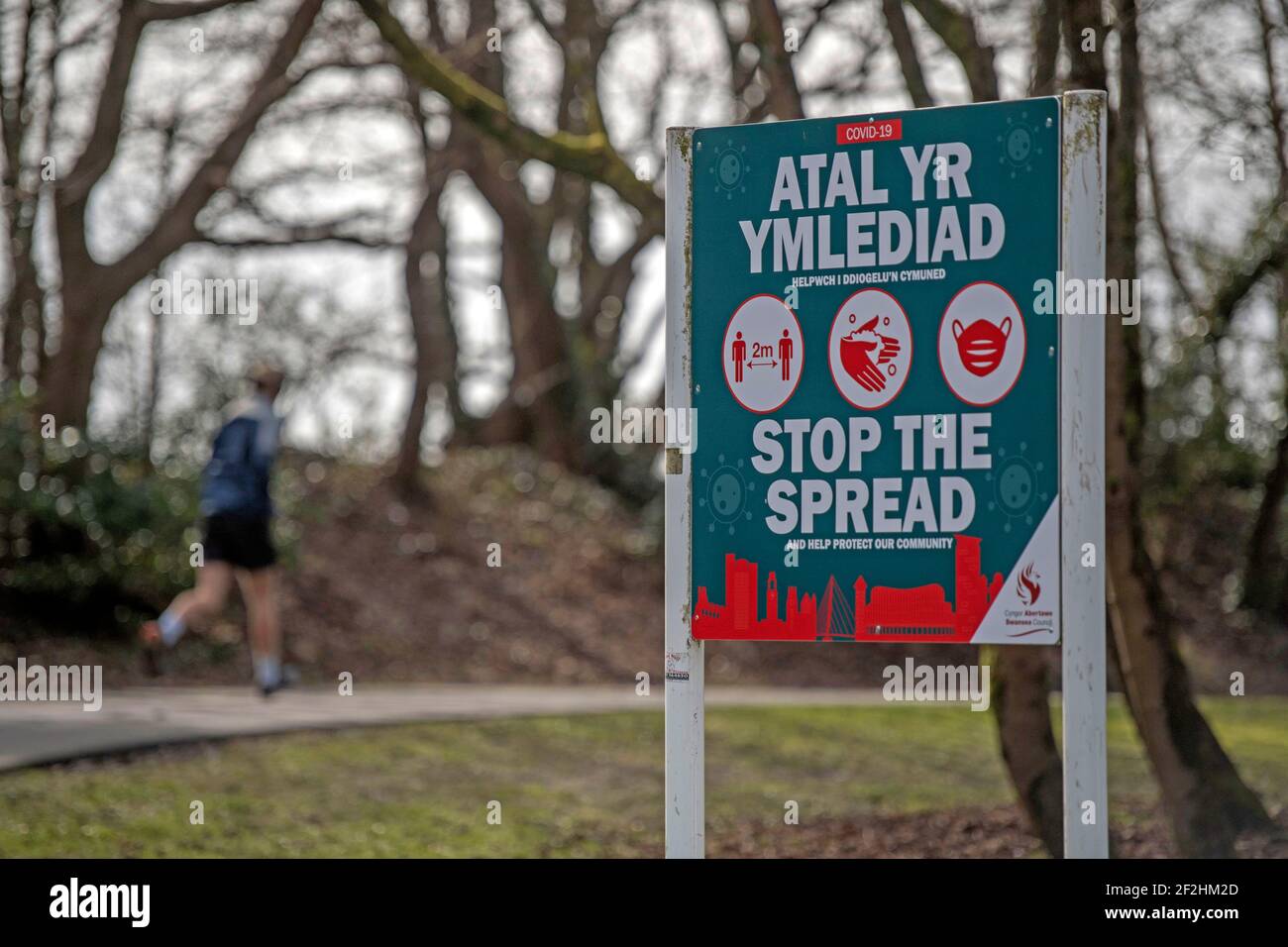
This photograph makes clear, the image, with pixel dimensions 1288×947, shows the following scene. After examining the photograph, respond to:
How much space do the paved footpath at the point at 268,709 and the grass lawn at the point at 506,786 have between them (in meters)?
0.28

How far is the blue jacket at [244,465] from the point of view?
992 centimetres

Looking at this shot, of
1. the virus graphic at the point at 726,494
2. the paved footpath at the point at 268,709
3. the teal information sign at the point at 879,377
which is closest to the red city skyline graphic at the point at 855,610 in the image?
the teal information sign at the point at 879,377

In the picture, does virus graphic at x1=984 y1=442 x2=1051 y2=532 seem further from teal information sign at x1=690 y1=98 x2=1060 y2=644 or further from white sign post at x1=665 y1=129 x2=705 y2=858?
white sign post at x1=665 y1=129 x2=705 y2=858

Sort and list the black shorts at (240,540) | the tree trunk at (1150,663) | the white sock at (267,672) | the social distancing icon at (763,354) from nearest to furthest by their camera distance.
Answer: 1. the social distancing icon at (763,354)
2. the tree trunk at (1150,663)
3. the black shorts at (240,540)
4. the white sock at (267,672)

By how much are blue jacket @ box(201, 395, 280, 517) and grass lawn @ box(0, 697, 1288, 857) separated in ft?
4.84

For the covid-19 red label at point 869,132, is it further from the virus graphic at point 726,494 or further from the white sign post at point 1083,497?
the virus graphic at point 726,494

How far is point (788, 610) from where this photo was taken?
15.5 feet

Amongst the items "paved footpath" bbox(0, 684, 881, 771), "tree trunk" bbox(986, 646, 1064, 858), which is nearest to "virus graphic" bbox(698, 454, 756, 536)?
"tree trunk" bbox(986, 646, 1064, 858)

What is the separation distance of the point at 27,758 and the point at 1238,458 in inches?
682

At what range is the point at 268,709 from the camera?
10984 millimetres

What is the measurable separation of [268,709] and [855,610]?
7226 millimetres

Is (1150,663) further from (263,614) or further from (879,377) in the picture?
(263,614)

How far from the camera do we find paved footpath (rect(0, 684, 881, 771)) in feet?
29.5

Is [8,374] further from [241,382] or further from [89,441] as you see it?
[241,382]
